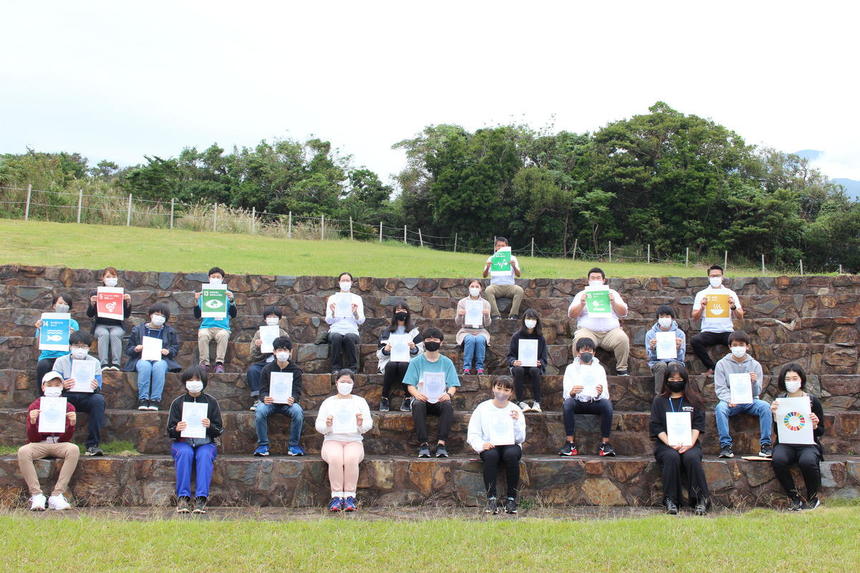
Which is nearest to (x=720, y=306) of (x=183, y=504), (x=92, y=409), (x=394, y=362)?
(x=394, y=362)

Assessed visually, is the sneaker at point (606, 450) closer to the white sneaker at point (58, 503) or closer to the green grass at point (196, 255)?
the white sneaker at point (58, 503)

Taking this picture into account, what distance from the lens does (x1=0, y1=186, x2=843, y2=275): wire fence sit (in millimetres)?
24438

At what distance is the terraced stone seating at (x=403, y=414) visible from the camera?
24.6ft

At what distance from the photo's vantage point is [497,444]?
24.1 ft

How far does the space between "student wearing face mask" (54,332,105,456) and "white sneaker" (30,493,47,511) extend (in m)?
0.78

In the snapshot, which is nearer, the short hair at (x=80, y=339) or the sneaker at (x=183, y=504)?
the sneaker at (x=183, y=504)

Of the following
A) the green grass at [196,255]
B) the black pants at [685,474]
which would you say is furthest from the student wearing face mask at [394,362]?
the green grass at [196,255]

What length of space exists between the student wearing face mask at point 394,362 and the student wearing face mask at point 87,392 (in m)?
3.00

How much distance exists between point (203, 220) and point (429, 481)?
815 inches

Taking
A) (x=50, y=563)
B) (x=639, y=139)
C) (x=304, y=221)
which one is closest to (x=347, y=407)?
(x=50, y=563)

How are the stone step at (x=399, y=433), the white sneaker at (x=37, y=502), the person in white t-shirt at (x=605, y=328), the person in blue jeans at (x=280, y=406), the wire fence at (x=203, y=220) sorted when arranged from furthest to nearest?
the wire fence at (x=203, y=220), the person in white t-shirt at (x=605, y=328), the stone step at (x=399, y=433), the person in blue jeans at (x=280, y=406), the white sneaker at (x=37, y=502)

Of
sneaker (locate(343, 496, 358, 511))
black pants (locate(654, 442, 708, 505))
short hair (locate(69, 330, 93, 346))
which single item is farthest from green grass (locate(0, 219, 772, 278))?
black pants (locate(654, 442, 708, 505))

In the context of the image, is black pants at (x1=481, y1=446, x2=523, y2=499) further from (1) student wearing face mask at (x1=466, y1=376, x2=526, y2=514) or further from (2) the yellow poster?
(2) the yellow poster

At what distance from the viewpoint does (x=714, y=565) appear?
5.42 m
